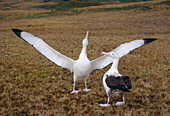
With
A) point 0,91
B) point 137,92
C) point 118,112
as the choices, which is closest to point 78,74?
point 118,112

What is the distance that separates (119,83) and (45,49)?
2.47m

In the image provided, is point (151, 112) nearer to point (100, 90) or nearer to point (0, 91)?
point (100, 90)

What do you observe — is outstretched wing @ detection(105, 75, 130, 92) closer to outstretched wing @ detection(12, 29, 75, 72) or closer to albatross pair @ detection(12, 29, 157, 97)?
albatross pair @ detection(12, 29, 157, 97)

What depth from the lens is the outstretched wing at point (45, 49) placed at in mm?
4751

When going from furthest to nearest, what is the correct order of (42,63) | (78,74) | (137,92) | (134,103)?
(42,63), (137,92), (78,74), (134,103)

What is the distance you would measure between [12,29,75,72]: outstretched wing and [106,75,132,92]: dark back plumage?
1.48 meters

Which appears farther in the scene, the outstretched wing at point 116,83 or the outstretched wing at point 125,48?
the outstretched wing at point 125,48

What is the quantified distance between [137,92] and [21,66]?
5373 mm

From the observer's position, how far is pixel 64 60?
203 inches

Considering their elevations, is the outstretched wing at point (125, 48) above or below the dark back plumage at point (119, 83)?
above

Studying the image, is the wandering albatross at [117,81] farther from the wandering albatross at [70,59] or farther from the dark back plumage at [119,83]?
the wandering albatross at [70,59]

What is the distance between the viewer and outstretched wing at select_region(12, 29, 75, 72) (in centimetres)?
475

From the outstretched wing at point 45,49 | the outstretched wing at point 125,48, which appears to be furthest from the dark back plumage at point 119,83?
the outstretched wing at point 45,49

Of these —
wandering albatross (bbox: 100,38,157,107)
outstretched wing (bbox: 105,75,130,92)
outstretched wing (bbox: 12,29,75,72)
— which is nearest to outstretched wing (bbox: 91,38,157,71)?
wandering albatross (bbox: 100,38,157,107)
